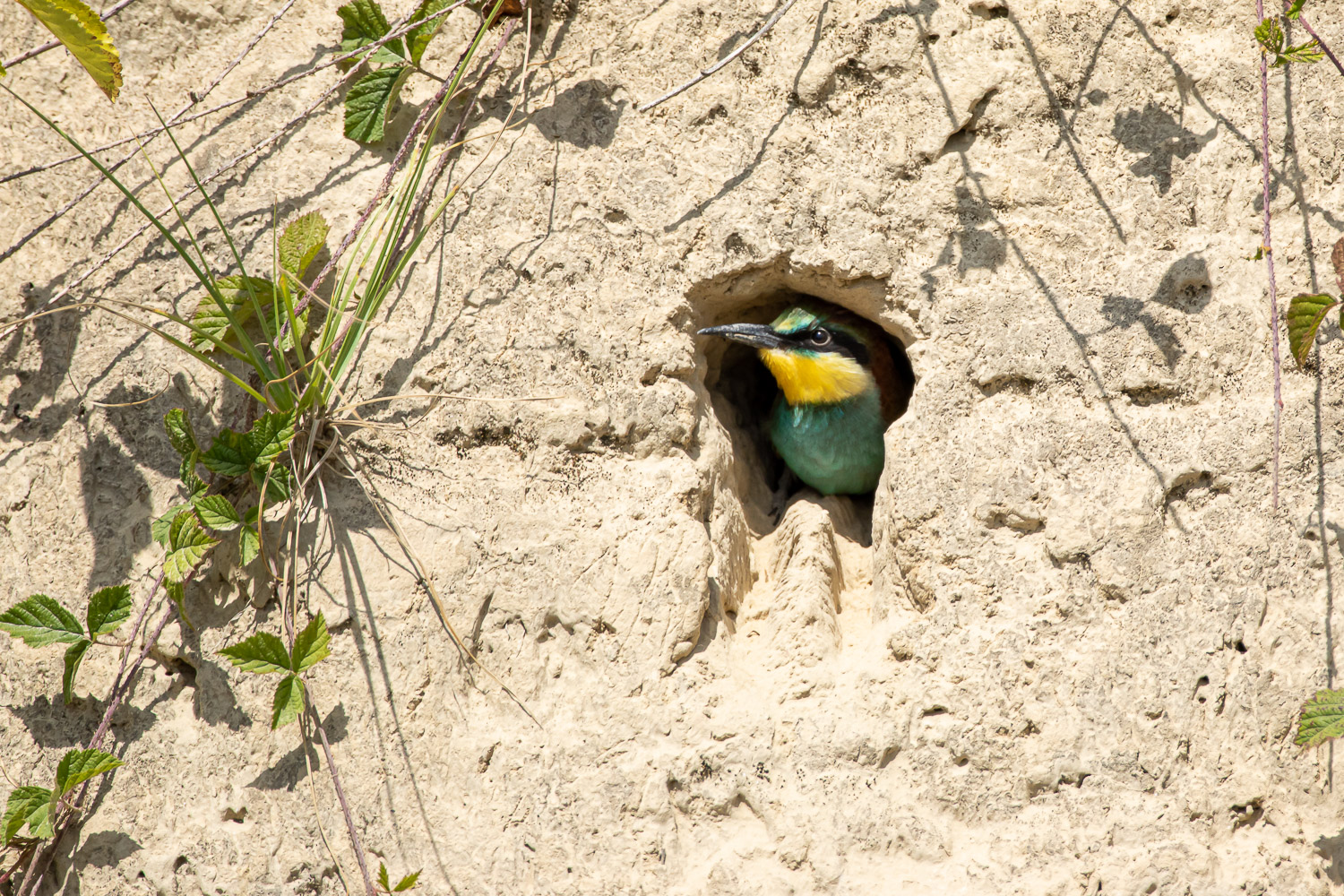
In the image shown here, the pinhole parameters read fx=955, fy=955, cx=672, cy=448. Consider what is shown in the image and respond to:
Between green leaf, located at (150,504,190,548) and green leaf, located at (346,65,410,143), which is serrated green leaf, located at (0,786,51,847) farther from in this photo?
green leaf, located at (346,65,410,143)

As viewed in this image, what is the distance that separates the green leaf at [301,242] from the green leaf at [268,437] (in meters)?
0.36

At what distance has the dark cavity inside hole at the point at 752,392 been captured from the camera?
2.67m

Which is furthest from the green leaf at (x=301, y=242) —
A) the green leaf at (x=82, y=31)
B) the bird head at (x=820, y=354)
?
the bird head at (x=820, y=354)

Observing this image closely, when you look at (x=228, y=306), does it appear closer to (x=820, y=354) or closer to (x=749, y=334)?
(x=749, y=334)

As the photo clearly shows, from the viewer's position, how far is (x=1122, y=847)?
180cm

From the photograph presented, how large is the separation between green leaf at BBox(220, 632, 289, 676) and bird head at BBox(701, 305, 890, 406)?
1441 millimetres

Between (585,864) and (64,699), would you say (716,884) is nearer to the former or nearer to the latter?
(585,864)

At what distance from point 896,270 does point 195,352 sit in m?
1.51

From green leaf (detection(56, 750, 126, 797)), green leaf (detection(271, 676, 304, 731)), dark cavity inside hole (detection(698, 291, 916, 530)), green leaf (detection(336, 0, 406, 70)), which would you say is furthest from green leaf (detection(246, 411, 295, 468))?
dark cavity inside hole (detection(698, 291, 916, 530))

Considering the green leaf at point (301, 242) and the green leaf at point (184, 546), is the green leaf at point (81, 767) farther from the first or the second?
the green leaf at point (301, 242)

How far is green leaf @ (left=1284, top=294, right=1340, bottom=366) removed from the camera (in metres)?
1.84

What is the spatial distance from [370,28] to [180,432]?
1011 mm

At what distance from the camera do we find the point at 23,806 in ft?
6.21

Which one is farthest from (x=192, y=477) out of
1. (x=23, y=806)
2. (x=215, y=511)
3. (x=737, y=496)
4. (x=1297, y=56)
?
(x=1297, y=56)
